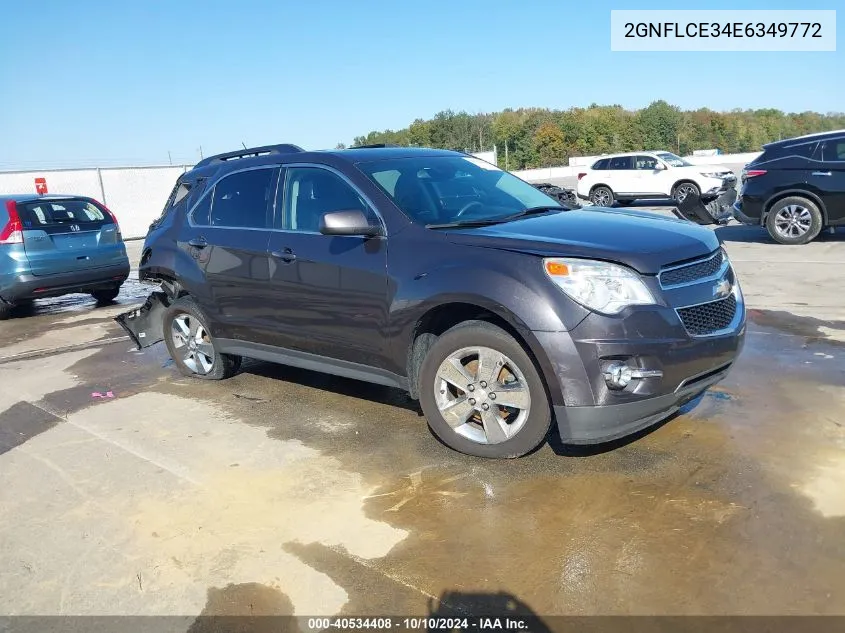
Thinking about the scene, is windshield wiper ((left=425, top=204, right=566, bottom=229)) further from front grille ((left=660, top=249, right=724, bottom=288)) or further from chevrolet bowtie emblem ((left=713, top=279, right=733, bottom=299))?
chevrolet bowtie emblem ((left=713, top=279, right=733, bottom=299))

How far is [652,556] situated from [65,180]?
21665mm

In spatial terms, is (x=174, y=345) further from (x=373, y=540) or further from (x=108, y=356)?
(x=373, y=540)

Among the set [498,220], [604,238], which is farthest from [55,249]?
[604,238]

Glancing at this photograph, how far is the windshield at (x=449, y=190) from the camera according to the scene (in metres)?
4.55

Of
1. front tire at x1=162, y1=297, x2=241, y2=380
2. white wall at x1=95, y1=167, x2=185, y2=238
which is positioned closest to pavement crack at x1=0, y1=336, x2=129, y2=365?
front tire at x1=162, y1=297, x2=241, y2=380

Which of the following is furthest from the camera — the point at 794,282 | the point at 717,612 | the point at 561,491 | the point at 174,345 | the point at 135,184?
the point at 135,184

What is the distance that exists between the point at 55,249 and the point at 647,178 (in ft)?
54.7

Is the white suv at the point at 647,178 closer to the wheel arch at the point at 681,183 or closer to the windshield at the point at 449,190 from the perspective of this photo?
the wheel arch at the point at 681,183

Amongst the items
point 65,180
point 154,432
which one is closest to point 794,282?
point 154,432

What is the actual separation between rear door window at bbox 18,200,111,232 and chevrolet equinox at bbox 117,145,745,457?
436 centimetres

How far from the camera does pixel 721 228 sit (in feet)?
50.4

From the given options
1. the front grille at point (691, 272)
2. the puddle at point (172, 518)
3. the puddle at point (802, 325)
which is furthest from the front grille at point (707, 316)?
the puddle at point (802, 325)

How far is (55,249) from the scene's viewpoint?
9.27 meters

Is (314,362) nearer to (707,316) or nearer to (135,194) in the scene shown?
(707,316)
